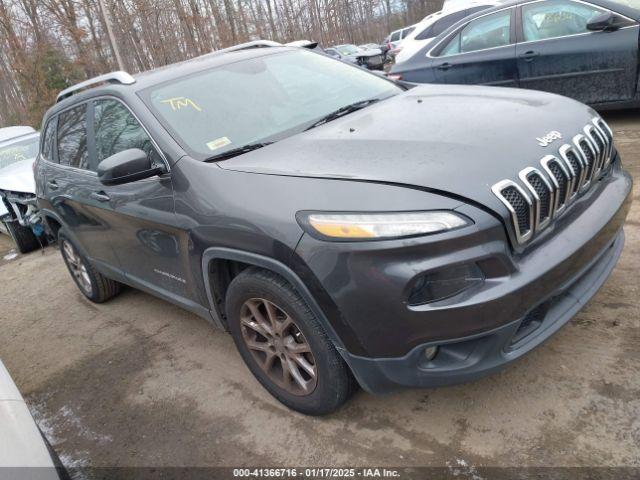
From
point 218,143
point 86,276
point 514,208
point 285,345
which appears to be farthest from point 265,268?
point 86,276

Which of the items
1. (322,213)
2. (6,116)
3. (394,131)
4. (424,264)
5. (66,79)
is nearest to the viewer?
(424,264)

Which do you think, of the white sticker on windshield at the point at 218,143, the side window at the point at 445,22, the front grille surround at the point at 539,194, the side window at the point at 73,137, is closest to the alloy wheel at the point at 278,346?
the white sticker on windshield at the point at 218,143

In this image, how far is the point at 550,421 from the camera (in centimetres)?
217

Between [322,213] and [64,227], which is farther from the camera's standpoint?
[64,227]

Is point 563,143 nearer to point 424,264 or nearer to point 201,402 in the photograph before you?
point 424,264

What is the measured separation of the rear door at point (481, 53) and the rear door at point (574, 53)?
0.13 m

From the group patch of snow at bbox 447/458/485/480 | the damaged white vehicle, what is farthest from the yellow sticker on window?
the damaged white vehicle

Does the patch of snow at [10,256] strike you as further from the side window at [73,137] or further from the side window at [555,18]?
the side window at [555,18]

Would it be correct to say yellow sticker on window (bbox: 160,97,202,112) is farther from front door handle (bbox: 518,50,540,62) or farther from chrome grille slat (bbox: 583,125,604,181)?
front door handle (bbox: 518,50,540,62)

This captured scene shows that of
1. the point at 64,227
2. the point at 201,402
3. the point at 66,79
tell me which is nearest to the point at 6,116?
the point at 66,79

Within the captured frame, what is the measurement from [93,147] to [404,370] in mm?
2599

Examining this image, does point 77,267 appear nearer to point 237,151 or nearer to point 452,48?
point 237,151

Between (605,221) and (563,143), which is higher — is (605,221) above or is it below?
below

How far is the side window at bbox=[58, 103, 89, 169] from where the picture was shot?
11.7 feet
